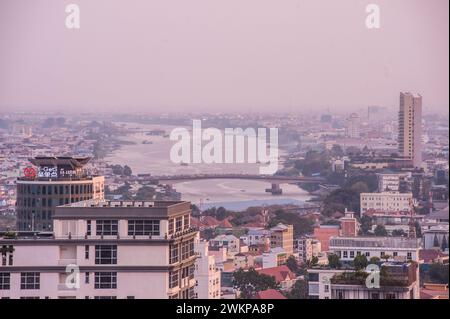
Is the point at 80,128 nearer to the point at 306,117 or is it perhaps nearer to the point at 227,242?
the point at 306,117

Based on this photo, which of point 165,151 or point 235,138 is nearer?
point 235,138

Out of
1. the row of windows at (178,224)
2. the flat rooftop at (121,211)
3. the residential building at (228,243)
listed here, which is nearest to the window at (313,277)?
the row of windows at (178,224)

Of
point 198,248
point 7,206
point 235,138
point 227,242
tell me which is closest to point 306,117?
point 235,138

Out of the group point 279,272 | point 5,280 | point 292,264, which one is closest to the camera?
point 5,280

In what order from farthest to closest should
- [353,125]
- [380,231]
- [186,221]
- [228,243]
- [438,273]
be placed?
[353,125]
[380,231]
[228,243]
[438,273]
[186,221]

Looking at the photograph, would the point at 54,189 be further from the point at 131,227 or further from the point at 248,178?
the point at 248,178

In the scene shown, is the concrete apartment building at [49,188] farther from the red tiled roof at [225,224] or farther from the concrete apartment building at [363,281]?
the concrete apartment building at [363,281]

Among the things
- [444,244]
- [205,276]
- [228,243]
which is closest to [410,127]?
[444,244]

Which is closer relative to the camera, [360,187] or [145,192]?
[145,192]
